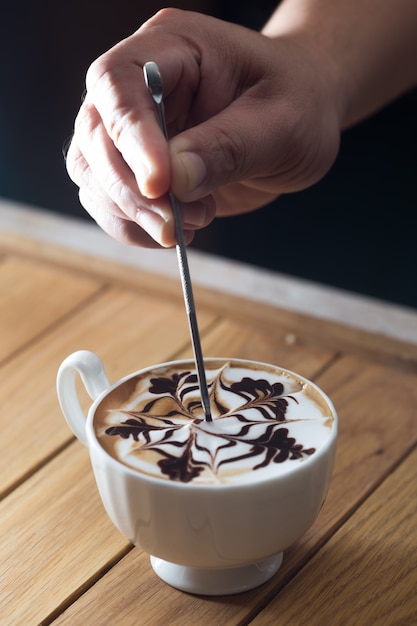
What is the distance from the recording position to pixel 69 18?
163 cm

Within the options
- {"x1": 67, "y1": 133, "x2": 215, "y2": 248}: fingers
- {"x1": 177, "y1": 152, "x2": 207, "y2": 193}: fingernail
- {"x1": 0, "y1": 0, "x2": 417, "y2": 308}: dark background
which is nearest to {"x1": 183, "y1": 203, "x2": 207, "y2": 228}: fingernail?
{"x1": 67, "y1": 133, "x2": 215, "y2": 248}: fingers

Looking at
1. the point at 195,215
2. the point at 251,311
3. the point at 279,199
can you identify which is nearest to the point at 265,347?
Answer: the point at 251,311

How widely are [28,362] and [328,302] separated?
0.38m

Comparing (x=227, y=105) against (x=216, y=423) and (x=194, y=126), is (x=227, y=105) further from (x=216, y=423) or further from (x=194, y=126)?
(x=216, y=423)

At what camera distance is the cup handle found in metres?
0.67

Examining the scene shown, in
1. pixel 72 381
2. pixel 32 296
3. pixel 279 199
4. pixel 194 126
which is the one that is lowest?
pixel 279 199

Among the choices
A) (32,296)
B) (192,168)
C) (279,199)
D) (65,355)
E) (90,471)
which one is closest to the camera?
(192,168)

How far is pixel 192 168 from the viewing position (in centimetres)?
68

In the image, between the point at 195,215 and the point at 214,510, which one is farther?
the point at 195,215

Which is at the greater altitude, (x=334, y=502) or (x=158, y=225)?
(x=158, y=225)

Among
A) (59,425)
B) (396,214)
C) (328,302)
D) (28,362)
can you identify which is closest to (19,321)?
(28,362)

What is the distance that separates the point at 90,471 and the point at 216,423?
20cm

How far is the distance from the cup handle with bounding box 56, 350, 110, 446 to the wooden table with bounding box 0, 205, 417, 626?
0.10 metres

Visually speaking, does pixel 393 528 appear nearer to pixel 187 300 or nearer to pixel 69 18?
pixel 187 300
